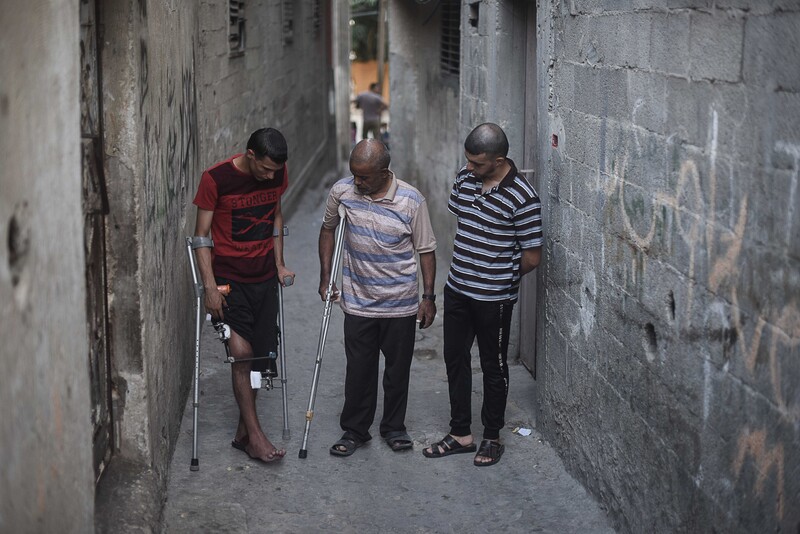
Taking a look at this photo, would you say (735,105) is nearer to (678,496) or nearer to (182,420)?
(678,496)

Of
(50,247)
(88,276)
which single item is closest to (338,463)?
(88,276)

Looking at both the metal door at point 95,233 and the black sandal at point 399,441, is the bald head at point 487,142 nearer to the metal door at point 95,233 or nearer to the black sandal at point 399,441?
the black sandal at point 399,441

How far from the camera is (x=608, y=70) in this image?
16.4 ft

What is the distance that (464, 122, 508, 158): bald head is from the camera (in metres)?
5.59

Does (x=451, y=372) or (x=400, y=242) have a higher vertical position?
(x=400, y=242)

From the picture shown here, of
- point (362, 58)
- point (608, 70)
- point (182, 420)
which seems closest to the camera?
point (608, 70)

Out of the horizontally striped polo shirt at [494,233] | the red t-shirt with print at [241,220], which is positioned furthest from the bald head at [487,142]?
the red t-shirt with print at [241,220]

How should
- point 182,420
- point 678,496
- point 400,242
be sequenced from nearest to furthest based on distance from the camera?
point 678,496 → point 400,242 → point 182,420

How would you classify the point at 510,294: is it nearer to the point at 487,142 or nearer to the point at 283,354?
the point at 487,142

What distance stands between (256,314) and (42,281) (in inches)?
115

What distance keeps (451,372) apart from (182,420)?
1.69m

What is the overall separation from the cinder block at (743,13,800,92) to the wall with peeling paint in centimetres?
220

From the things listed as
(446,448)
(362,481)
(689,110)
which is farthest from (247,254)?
(689,110)

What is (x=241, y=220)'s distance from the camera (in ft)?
19.0
